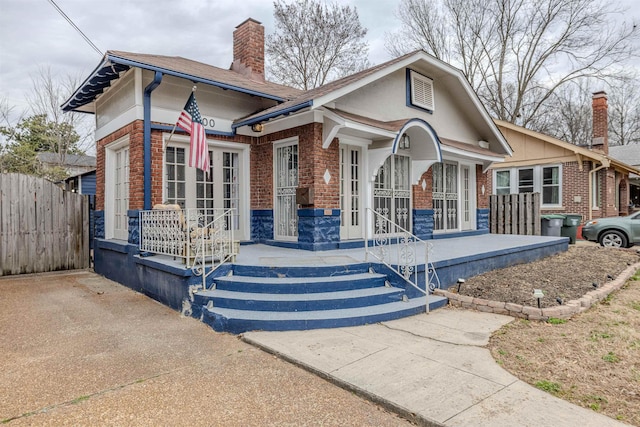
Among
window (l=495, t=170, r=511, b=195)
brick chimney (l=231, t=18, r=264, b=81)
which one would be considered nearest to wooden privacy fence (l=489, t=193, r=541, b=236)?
window (l=495, t=170, r=511, b=195)

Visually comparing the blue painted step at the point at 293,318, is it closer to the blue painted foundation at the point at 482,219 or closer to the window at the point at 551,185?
the blue painted foundation at the point at 482,219

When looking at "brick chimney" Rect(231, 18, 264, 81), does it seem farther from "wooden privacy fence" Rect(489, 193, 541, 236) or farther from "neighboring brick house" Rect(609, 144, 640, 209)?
"neighboring brick house" Rect(609, 144, 640, 209)

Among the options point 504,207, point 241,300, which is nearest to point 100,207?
point 241,300

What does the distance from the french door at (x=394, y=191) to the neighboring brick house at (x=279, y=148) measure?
0.02 m

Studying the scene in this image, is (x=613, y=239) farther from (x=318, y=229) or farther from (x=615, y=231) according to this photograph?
(x=318, y=229)

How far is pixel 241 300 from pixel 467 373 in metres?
2.82

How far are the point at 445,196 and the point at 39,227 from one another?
9.95 metres

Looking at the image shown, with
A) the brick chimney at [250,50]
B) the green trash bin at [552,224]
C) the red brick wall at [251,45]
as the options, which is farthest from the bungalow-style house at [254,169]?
the red brick wall at [251,45]

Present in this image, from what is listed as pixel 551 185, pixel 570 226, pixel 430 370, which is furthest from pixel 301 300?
pixel 551 185

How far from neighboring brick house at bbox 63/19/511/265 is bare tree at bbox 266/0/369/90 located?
13.3 metres

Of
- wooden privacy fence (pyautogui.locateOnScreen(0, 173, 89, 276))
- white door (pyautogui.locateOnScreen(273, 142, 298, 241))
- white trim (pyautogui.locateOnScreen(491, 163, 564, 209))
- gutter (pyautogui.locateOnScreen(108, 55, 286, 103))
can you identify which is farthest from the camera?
white trim (pyautogui.locateOnScreen(491, 163, 564, 209))

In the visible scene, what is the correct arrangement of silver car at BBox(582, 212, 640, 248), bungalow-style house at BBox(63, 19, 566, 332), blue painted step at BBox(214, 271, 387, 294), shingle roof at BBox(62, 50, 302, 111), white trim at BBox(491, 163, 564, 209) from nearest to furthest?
1. blue painted step at BBox(214, 271, 387, 294)
2. bungalow-style house at BBox(63, 19, 566, 332)
3. shingle roof at BBox(62, 50, 302, 111)
4. silver car at BBox(582, 212, 640, 248)
5. white trim at BBox(491, 163, 564, 209)

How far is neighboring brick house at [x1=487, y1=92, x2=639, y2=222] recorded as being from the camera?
15117 mm

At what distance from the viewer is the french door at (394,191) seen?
347 inches
